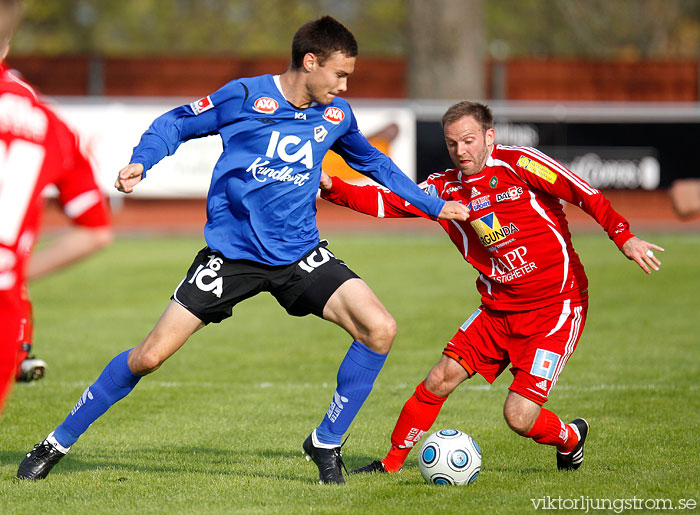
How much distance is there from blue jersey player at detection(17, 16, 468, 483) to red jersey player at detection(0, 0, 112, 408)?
177 centimetres

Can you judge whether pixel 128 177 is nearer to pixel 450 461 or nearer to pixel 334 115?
pixel 334 115

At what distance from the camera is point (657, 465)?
209 inches

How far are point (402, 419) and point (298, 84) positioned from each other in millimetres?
1899

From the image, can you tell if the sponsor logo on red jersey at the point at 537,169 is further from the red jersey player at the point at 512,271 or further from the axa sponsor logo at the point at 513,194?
the axa sponsor logo at the point at 513,194

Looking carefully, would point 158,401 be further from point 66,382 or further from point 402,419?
point 402,419

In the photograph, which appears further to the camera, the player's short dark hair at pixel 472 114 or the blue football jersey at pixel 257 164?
the player's short dark hair at pixel 472 114

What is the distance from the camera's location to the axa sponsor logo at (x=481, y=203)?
5375 millimetres

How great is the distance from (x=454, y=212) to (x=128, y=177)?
1730 mm

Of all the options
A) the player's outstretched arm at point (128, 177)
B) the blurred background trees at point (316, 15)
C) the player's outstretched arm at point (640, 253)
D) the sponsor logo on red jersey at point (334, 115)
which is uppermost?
the sponsor logo on red jersey at point (334, 115)

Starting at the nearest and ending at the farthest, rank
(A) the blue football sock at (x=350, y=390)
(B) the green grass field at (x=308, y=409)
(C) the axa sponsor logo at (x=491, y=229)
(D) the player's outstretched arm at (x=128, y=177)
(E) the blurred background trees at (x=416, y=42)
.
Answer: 1. (D) the player's outstretched arm at (x=128, y=177)
2. (B) the green grass field at (x=308, y=409)
3. (A) the blue football sock at (x=350, y=390)
4. (C) the axa sponsor logo at (x=491, y=229)
5. (E) the blurred background trees at (x=416, y=42)

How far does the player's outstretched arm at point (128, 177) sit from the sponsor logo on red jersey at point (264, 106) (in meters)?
0.82

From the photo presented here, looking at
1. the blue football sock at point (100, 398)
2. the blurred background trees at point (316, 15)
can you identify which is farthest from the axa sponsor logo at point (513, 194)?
the blurred background trees at point (316, 15)

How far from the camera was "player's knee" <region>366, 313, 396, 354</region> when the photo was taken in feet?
16.6

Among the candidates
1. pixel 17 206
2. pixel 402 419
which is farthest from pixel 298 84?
pixel 17 206
